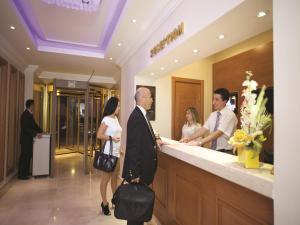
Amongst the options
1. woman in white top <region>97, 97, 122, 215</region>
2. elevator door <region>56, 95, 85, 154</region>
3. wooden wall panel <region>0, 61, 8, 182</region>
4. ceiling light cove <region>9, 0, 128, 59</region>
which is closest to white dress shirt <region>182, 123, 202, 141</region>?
woman in white top <region>97, 97, 122, 215</region>

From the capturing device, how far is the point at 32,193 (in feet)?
13.7

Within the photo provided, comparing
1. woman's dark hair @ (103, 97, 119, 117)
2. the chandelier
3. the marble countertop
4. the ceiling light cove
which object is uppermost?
the ceiling light cove

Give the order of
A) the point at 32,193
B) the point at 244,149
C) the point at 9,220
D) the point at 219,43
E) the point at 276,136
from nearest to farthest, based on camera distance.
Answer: the point at 276,136 → the point at 244,149 → the point at 219,43 → the point at 9,220 → the point at 32,193

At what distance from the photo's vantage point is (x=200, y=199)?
2.01 meters

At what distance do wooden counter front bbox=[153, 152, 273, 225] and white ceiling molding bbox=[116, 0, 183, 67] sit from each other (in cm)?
194

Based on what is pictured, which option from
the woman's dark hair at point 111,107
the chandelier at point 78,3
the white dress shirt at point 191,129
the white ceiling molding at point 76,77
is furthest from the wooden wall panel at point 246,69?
the white ceiling molding at point 76,77

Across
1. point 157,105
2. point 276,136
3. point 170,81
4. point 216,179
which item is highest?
point 170,81

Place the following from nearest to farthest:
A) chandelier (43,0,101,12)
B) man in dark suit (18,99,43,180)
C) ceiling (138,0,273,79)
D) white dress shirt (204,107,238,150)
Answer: ceiling (138,0,273,79) < white dress shirt (204,107,238,150) < chandelier (43,0,101,12) < man in dark suit (18,99,43,180)

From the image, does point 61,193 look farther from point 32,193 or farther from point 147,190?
point 147,190

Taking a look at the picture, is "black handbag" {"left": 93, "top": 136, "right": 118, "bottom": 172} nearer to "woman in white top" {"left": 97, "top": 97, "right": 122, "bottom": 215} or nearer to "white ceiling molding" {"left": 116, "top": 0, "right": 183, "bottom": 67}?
"woman in white top" {"left": 97, "top": 97, "right": 122, "bottom": 215}

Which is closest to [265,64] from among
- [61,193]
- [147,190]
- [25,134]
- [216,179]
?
[216,179]

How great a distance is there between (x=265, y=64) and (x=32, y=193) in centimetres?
492

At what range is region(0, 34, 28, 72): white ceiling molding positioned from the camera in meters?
4.27

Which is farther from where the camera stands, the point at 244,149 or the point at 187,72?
the point at 187,72
